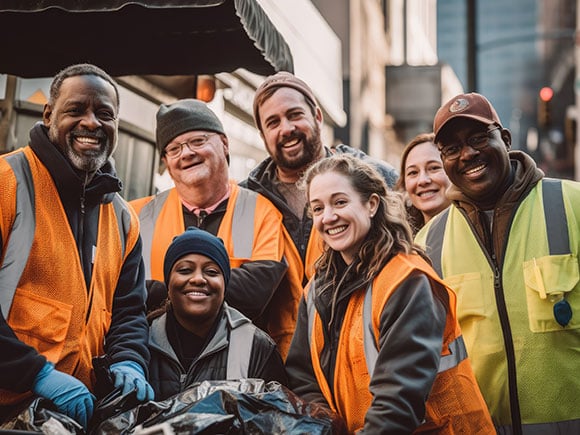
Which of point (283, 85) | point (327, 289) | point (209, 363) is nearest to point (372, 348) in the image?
point (327, 289)

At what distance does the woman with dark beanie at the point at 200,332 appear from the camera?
4246 mm

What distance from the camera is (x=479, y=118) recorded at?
444cm

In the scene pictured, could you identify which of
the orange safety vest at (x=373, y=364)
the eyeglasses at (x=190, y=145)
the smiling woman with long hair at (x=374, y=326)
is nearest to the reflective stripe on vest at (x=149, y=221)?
the eyeglasses at (x=190, y=145)

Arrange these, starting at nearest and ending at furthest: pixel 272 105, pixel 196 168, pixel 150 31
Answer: pixel 196 168 < pixel 272 105 < pixel 150 31

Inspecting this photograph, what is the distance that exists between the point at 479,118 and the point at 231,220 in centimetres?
172

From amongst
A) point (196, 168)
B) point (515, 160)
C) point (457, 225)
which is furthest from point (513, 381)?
point (196, 168)

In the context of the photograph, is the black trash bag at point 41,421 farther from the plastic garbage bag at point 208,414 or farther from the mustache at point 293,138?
the mustache at point 293,138

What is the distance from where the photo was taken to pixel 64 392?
3.53 meters

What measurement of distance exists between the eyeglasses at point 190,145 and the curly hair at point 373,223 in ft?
3.95

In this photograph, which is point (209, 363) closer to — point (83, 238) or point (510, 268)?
point (83, 238)

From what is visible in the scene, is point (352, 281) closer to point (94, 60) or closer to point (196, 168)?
point (196, 168)

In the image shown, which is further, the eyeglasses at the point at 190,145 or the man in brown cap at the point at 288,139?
the man in brown cap at the point at 288,139

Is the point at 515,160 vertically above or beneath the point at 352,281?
above

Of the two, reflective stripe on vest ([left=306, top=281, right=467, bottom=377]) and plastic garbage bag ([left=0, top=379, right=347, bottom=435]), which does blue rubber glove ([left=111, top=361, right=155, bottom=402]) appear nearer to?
plastic garbage bag ([left=0, top=379, right=347, bottom=435])
